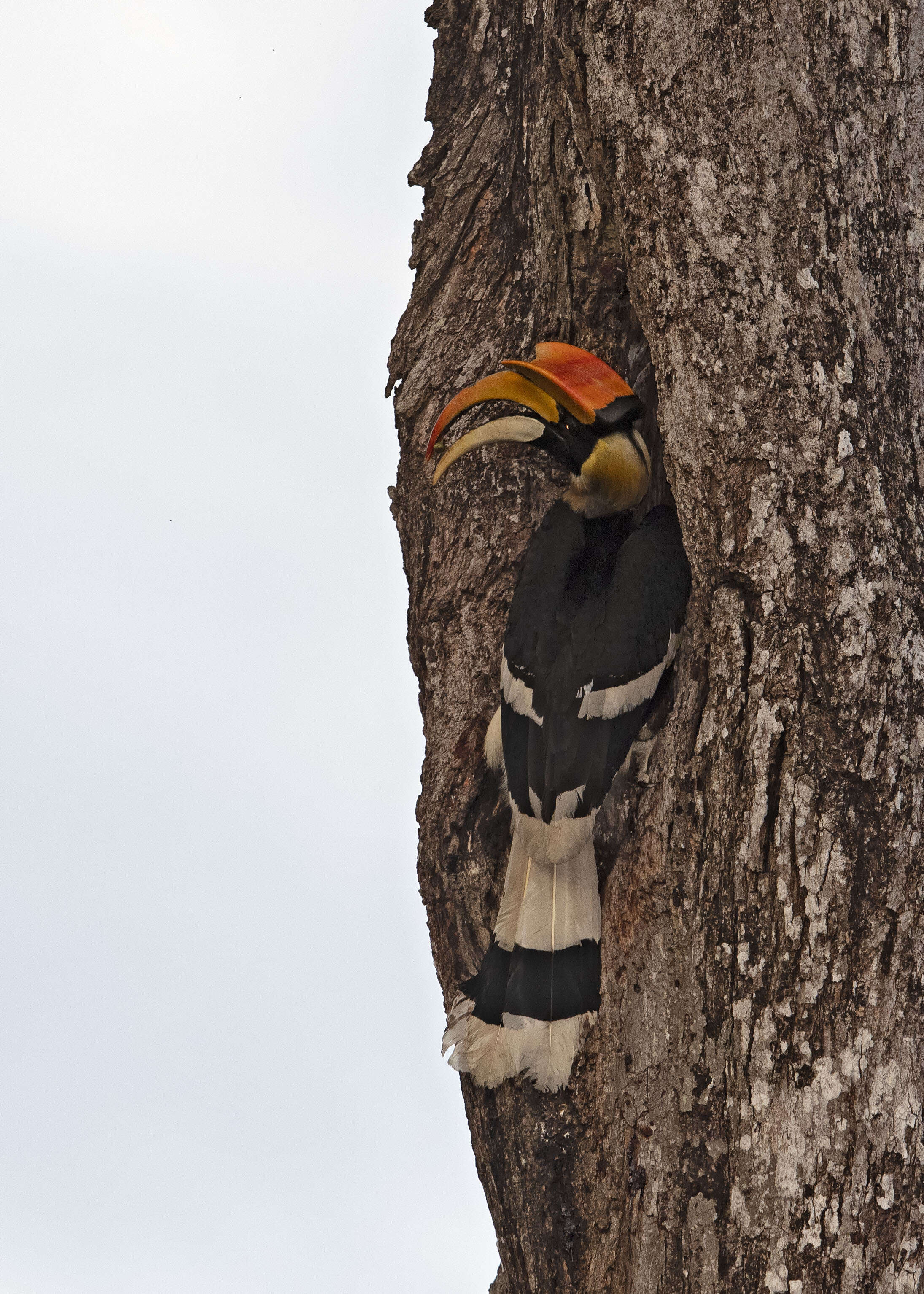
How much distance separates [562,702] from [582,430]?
0.62 meters

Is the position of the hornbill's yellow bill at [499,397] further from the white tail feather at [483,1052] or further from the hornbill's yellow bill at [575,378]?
the white tail feather at [483,1052]

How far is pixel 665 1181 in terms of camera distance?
2.07m

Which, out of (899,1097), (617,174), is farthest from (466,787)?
(617,174)

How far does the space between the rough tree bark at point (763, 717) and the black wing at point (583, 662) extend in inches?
4.0

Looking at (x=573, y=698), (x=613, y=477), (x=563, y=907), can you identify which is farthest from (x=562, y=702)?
(x=613, y=477)

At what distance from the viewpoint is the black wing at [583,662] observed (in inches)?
94.7

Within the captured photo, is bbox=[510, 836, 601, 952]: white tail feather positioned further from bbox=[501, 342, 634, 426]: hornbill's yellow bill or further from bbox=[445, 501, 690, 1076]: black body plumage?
bbox=[501, 342, 634, 426]: hornbill's yellow bill

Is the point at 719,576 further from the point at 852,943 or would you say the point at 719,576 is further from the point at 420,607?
the point at 420,607

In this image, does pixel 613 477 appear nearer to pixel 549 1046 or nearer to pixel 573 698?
pixel 573 698

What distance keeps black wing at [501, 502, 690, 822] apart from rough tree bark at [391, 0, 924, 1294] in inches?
4.0

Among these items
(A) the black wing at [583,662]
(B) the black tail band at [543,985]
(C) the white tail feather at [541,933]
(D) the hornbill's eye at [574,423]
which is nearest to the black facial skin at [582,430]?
(D) the hornbill's eye at [574,423]

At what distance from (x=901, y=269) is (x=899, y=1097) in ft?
4.75

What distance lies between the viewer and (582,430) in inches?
103

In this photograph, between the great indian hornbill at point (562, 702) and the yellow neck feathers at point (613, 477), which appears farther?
the yellow neck feathers at point (613, 477)
